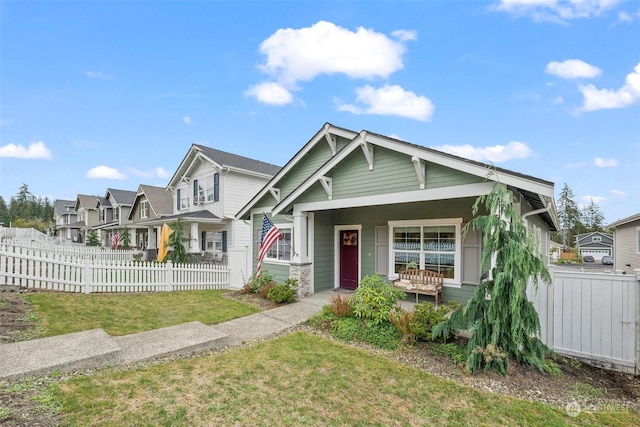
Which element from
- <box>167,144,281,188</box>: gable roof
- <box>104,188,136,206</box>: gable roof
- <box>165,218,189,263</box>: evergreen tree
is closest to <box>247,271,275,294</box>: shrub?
<box>165,218,189,263</box>: evergreen tree

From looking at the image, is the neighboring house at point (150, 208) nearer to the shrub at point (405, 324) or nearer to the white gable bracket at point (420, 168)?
the white gable bracket at point (420, 168)

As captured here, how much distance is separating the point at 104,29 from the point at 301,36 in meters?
8.22

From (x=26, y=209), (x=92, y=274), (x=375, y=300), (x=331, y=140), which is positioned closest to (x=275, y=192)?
(x=331, y=140)

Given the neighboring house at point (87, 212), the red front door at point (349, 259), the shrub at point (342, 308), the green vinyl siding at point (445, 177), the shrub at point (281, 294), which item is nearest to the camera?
the green vinyl siding at point (445, 177)

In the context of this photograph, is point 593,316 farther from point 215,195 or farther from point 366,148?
point 215,195

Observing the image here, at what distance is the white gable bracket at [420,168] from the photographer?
6.63m

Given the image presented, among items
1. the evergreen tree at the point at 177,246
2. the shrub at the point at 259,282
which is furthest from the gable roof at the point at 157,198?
the shrub at the point at 259,282

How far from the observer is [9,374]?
3.64m

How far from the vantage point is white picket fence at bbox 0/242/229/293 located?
328 inches

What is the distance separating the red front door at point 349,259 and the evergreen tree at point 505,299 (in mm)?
5892

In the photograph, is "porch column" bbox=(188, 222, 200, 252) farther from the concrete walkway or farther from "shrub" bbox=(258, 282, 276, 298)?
the concrete walkway

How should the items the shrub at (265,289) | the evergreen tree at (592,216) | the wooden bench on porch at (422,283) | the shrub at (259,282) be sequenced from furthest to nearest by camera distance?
1. the evergreen tree at (592,216)
2. the shrub at (259,282)
3. the shrub at (265,289)
4. the wooden bench on porch at (422,283)

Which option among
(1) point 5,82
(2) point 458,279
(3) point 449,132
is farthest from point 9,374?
(3) point 449,132

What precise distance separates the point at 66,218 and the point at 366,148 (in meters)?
55.7
